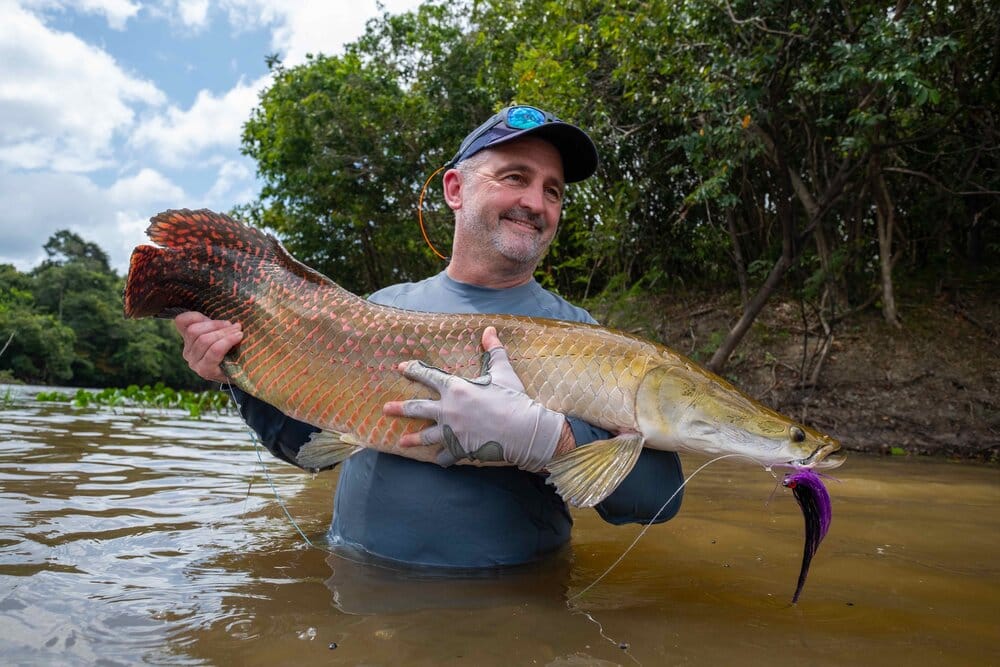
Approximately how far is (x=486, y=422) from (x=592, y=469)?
37cm

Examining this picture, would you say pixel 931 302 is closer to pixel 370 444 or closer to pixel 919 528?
pixel 919 528

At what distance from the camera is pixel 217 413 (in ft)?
36.1

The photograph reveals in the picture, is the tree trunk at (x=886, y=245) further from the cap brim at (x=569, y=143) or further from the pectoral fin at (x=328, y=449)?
the pectoral fin at (x=328, y=449)

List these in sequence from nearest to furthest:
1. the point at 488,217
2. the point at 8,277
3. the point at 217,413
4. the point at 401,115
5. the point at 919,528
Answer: the point at 488,217 < the point at 919,528 < the point at 217,413 < the point at 401,115 < the point at 8,277

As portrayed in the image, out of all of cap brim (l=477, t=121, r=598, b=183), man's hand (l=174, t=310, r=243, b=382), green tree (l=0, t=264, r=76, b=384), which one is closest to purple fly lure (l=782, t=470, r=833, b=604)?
cap brim (l=477, t=121, r=598, b=183)

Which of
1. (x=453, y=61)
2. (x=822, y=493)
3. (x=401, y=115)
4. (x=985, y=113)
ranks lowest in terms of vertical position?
(x=822, y=493)

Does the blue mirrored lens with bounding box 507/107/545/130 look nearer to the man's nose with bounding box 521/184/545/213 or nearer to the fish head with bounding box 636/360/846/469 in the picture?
the man's nose with bounding box 521/184/545/213

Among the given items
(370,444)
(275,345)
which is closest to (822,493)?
(370,444)

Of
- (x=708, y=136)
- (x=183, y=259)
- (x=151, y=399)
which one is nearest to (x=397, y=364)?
(x=183, y=259)

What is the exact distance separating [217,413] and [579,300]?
7.07 meters

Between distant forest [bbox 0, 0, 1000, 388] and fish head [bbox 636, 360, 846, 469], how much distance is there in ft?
16.8

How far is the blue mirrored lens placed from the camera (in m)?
2.71

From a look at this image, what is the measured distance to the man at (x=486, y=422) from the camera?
217 cm

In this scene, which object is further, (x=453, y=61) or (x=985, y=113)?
(x=453, y=61)
